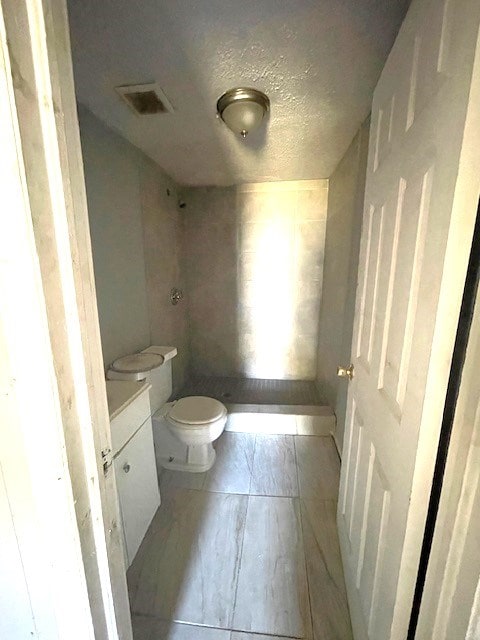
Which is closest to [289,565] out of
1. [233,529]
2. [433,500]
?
[233,529]

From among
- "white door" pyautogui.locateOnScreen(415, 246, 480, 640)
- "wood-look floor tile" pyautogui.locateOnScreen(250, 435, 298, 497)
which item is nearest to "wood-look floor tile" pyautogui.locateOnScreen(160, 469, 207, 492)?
"wood-look floor tile" pyautogui.locateOnScreen(250, 435, 298, 497)

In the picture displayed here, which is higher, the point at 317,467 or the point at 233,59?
the point at 233,59

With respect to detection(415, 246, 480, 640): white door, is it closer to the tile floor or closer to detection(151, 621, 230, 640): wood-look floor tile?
the tile floor

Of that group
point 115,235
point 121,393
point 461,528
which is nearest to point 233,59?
point 115,235

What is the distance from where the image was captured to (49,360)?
1.42 feet

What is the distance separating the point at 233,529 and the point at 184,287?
2206 mm

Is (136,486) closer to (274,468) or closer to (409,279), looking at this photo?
(274,468)

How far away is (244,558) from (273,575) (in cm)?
15

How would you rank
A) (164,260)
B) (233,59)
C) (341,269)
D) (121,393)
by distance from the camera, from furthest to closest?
1. (164,260)
2. (341,269)
3. (121,393)
4. (233,59)

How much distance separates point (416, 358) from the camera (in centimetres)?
60

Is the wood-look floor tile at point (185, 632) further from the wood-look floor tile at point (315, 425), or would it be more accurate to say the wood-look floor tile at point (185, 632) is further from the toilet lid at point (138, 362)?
the wood-look floor tile at point (315, 425)

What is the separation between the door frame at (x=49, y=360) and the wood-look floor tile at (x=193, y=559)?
0.59 meters

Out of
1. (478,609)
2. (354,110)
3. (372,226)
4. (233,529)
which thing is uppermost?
(354,110)

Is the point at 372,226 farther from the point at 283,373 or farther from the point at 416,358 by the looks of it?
the point at 283,373
